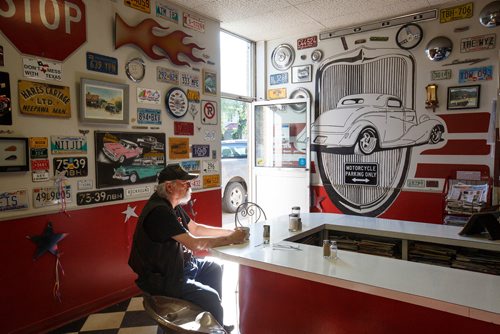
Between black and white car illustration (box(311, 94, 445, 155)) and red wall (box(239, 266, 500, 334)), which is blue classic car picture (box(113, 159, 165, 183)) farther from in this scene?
black and white car illustration (box(311, 94, 445, 155))

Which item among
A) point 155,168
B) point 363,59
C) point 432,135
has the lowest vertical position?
point 155,168

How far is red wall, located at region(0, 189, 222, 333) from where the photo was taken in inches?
99.7

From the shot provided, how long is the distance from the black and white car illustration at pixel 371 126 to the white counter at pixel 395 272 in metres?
1.84

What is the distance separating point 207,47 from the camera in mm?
4195

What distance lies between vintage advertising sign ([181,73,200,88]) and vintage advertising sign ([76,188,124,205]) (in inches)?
56.0

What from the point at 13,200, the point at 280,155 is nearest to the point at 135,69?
the point at 13,200

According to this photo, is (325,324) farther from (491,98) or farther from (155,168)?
(491,98)

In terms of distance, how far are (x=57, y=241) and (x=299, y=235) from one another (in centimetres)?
190

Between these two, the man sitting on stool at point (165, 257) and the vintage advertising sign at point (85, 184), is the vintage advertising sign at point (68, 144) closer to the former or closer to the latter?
the vintage advertising sign at point (85, 184)

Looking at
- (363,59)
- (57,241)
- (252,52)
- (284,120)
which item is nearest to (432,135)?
(363,59)

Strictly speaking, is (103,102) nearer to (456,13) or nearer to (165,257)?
(165,257)

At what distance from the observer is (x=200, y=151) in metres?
4.16

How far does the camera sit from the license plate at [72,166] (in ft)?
9.18

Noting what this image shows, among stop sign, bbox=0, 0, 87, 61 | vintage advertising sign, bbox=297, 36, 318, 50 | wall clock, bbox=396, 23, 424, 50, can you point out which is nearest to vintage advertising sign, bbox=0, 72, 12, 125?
stop sign, bbox=0, 0, 87, 61
